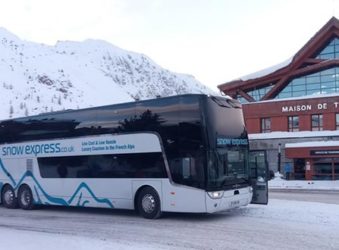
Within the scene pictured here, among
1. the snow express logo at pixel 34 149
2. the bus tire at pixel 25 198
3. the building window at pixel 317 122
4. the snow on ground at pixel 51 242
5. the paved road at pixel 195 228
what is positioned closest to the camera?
the snow on ground at pixel 51 242

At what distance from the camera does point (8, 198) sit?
19828mm

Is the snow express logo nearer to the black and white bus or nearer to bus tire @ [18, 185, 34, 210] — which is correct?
the black and white bus

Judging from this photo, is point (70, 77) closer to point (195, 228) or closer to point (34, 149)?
point (34, 149)

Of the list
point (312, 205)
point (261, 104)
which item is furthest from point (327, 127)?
point (312, 205)

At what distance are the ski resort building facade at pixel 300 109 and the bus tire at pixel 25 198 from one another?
26.7m

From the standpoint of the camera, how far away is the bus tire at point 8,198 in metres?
19.6

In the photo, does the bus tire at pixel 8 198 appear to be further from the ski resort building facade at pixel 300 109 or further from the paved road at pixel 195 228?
the ski resort building facade at pixel 300 109

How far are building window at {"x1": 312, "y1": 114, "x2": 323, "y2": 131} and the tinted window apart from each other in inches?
1222

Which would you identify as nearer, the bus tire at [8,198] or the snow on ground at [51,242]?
the snow on ground at [51,242]

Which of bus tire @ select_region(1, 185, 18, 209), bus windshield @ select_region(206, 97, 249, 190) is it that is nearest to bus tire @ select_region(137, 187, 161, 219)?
bus windshield @ select_region(206, 97, 249, 190)

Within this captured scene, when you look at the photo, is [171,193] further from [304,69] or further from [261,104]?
[304,69]

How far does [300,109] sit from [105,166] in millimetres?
31867

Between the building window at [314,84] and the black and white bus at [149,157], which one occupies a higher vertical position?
the building window at [314,84]

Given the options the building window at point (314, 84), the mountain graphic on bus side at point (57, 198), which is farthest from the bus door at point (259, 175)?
the building window at point (314, 84)
